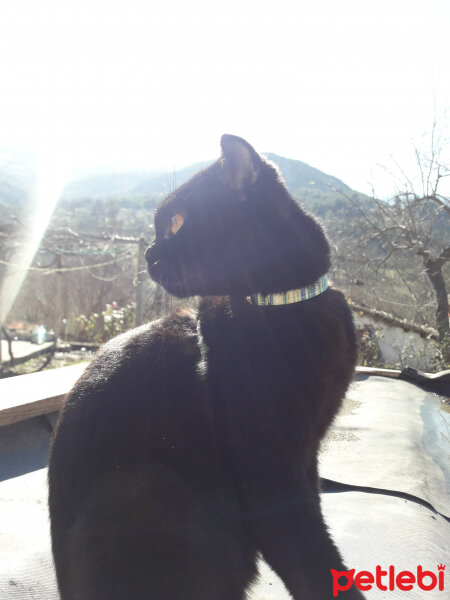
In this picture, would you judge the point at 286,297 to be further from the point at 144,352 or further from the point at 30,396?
the point at 30,396

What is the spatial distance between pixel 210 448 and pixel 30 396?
4.24 feet

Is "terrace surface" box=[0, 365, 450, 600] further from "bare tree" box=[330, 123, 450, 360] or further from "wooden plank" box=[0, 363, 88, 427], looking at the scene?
"bare tree" box=[330, 123, 450, 360]

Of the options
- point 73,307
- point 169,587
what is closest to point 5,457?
point 169,587

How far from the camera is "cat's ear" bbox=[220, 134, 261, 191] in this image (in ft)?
4.67

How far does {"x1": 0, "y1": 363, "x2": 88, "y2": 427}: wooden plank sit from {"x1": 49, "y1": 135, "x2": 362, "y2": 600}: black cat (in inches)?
27.3

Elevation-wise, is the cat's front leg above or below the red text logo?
above

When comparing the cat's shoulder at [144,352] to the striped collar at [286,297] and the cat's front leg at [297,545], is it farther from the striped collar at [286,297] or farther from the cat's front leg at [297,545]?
the cat's front leg at [297,545]

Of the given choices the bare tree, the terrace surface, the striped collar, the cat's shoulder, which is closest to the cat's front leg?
the terrace surface

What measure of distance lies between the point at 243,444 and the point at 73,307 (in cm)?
1012

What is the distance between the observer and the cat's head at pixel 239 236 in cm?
145

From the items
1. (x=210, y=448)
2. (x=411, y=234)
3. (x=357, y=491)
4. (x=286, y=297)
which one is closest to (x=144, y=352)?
(x=210, y=448)

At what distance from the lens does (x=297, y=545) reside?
1142mm

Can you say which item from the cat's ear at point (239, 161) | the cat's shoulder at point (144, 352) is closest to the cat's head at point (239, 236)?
the cat's ear at point (239, 161)

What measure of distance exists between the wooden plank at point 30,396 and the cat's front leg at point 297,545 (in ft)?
3.33
